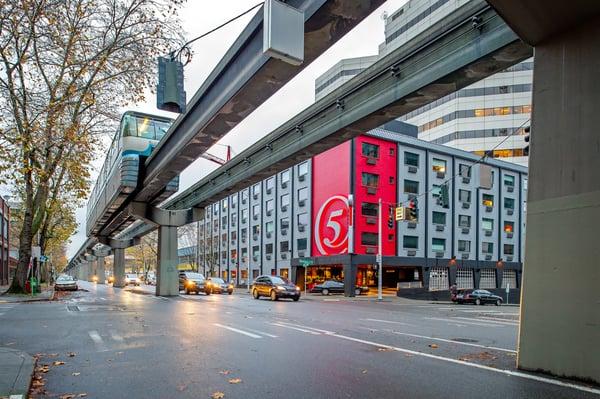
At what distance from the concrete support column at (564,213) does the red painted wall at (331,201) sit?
36985 mm

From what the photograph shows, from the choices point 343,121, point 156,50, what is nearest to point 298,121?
point 343,121

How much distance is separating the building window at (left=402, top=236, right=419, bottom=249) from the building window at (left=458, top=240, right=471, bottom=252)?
723 cm

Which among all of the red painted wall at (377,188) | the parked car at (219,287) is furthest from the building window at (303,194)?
the parked car at (219,287)

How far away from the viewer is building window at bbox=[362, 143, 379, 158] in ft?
156

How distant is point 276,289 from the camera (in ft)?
98.4

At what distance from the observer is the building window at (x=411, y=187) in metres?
50.8

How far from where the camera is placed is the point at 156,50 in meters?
17.3

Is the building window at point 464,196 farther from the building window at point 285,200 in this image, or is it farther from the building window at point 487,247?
the building window at point 285,200

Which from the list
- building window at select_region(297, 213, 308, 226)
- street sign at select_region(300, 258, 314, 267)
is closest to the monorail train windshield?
street sign at select_region(300, 258, 314, 267)

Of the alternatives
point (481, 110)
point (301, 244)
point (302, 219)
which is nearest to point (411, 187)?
point (302, 219)

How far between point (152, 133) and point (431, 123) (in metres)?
66.1

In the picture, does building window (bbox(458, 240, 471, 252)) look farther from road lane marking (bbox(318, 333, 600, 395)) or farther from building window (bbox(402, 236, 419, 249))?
road lane marking (bbox(318, 333, 600, 395))

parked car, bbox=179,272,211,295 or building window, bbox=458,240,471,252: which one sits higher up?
building window, bbox=458,240,471,252

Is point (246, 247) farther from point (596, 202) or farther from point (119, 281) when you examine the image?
point (596, 202)
